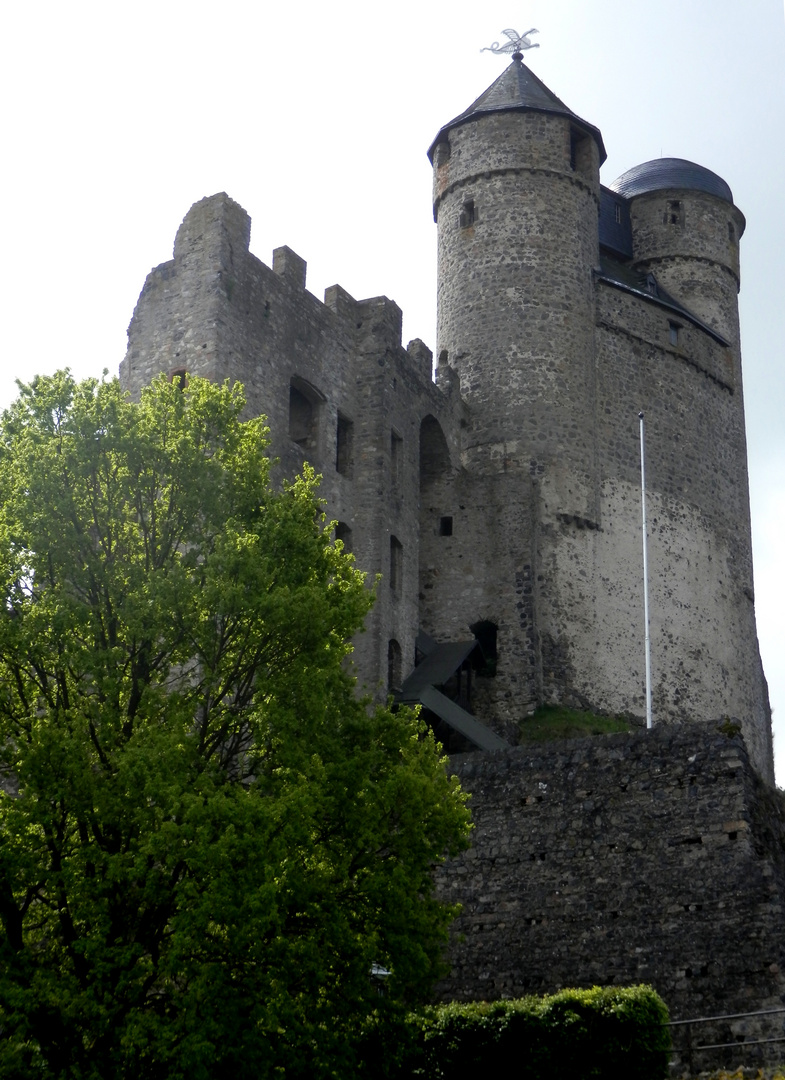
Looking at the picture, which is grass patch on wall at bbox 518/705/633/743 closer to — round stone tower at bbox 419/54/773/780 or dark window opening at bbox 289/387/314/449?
round stone tower at bbox 419/54/773/780

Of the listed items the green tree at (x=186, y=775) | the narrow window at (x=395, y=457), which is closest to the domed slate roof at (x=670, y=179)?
the narrow window at (x=395, y=457)

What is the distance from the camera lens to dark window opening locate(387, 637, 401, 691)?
33.6 meters

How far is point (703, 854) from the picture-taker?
2094 cm

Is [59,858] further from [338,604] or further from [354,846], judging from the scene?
[338,604]

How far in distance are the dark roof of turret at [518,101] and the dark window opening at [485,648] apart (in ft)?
46.8

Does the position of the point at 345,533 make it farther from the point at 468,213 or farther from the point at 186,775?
the point at 186,775

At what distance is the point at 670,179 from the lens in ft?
150

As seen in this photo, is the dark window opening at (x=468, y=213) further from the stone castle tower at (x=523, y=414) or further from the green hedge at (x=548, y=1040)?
the green hedge at (x=548, y=1040)

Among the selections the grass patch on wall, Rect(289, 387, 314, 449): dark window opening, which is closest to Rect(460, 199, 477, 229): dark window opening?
Rect(289, 387, 314, 449): dark window opening

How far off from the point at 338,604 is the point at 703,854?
6.80 metres

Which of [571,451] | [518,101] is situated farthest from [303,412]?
[518,101]

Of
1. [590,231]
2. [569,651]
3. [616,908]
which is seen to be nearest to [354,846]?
[616,908]

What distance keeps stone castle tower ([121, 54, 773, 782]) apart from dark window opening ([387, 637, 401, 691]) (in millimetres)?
88

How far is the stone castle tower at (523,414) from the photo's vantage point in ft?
105
